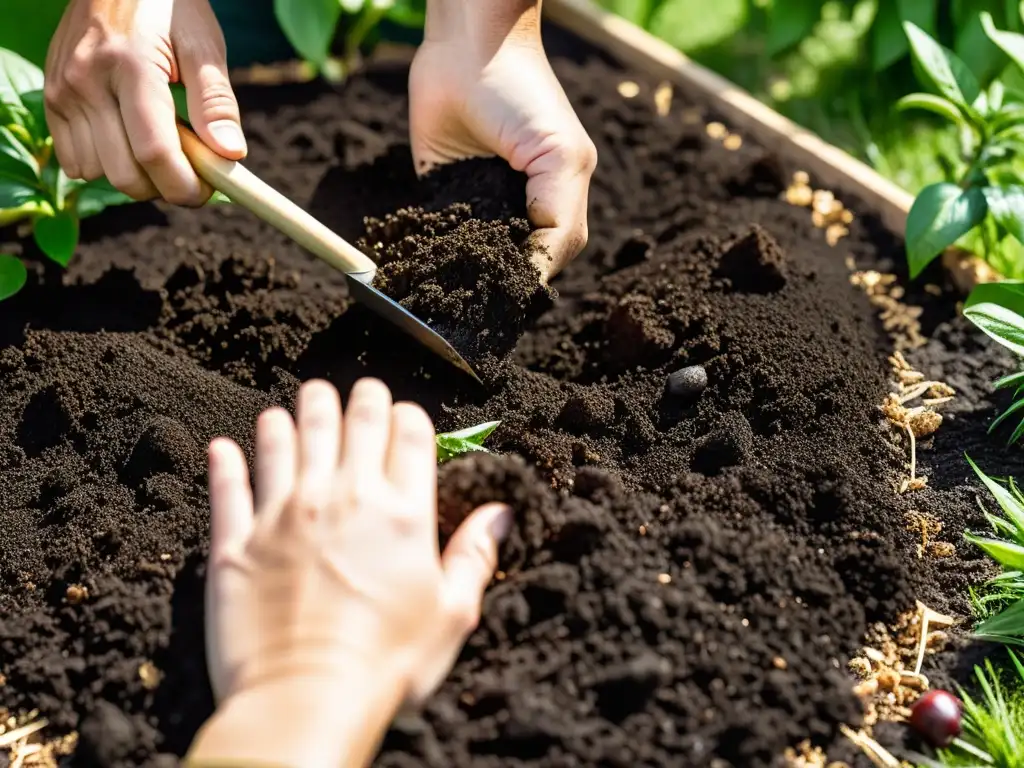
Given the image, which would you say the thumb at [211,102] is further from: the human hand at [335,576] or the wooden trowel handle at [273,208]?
the human hand at [335,576]

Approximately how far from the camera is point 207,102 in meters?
2.20

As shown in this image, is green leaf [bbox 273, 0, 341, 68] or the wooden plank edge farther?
green leaf [bbox 273, 0, 341, 68]

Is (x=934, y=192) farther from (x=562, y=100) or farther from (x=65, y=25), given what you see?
(x=65, y=25)

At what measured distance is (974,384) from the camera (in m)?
2.39

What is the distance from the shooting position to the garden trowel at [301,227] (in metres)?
2.12

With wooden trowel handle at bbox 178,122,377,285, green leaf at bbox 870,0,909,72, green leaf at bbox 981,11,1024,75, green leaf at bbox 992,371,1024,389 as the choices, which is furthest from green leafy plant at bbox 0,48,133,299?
green leaf at bbox 870,0,909,72

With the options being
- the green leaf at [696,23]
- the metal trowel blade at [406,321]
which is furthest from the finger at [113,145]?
the green leaf at [696,23]

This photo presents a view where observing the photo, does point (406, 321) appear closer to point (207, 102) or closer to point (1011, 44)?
point (207, 102)

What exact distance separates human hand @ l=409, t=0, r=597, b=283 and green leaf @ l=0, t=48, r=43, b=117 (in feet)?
3.28

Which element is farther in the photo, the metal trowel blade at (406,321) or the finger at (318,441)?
the metal trowel blade at (406,321)

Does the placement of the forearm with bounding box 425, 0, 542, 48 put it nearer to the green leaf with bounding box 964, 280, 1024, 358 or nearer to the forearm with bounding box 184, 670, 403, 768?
the green leaf with bounding box 964, 280, 1024, 358

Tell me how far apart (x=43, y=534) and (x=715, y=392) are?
59.5 inches

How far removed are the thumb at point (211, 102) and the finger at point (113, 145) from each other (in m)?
0.16

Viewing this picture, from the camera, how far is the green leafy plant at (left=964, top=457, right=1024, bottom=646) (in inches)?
69.6
